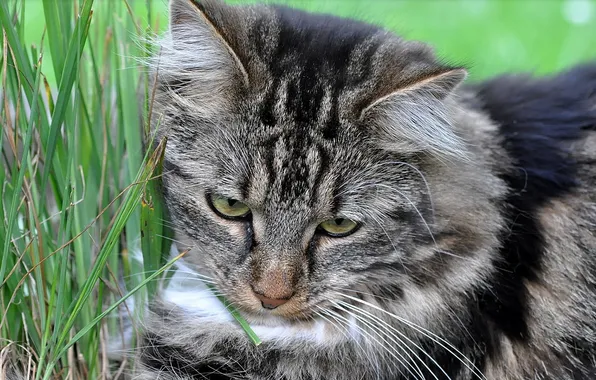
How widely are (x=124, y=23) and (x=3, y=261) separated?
2.89 ft

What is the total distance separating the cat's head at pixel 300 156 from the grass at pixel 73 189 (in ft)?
0.48

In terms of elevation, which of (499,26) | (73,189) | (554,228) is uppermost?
(554,228)

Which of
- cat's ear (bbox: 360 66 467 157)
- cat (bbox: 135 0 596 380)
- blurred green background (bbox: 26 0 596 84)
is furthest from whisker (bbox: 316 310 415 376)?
blurred green background (bbox: 26 0 596 84)

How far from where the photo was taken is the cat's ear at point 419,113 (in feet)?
5.84

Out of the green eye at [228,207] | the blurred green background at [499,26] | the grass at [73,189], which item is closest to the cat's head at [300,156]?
the green eye at [228,207]

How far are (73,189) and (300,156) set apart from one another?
56 centimetres

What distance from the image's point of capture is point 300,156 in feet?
6.13

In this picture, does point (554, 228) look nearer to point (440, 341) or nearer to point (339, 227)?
point (440, 341)

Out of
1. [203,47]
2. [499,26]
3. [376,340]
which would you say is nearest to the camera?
[203,47]

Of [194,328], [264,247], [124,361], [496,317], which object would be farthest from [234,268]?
[496,317]

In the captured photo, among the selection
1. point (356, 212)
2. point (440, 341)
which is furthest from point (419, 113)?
point (440, 341)

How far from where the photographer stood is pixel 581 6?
19.0ft

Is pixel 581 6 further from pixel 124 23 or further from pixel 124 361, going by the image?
pixel 124 361

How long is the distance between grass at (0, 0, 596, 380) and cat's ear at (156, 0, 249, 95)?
13 cm
